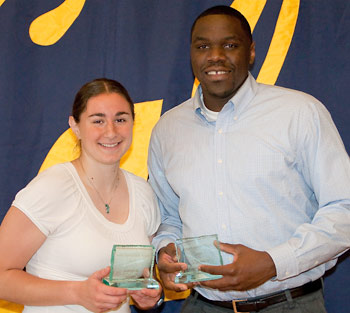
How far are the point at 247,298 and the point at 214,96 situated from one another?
780 millimetres

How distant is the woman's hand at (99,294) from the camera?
147 cm

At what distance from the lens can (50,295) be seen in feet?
5.21

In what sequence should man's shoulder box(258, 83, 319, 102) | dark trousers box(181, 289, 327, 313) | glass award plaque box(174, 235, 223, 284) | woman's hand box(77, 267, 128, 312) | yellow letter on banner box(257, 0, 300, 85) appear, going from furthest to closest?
yellow letter on banner box(257, 0, 300, 85) < man's shoulder box(258, 83, 319, 102) < dark trousers box(181, 289, 327, 313) < glass award plaque box(174, 235, 223, 284) < woman's hand box(77, 267, 128, 312)

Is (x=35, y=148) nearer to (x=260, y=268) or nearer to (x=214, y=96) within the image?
(x=214, y=96)

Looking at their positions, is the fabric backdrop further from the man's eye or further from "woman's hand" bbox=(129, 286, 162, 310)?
"woman's hand" bbox=(129, 286, 162, 310)

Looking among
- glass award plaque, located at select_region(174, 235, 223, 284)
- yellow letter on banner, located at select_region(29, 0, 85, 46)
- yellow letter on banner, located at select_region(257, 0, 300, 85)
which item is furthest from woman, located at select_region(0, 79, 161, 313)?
yellow letter on banner, located at select_region(257, 0, 300, 85)

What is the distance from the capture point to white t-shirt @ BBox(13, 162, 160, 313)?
1.66 m

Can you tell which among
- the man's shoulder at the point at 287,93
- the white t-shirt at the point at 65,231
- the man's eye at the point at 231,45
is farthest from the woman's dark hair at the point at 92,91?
the man's shoulder at the point at 287,93

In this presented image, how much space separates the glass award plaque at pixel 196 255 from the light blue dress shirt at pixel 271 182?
0.64 feet

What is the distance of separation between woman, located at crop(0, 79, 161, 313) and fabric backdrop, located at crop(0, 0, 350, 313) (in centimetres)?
56

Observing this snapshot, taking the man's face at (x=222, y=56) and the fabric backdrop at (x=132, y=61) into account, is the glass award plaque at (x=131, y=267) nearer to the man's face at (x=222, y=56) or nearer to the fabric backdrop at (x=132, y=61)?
the man's face at (x=222, y=56)

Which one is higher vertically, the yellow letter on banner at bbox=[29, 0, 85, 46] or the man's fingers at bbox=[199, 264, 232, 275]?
the yellow letter on banner at bbox=[29, 0, 85, 46]

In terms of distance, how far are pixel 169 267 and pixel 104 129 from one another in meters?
0.57

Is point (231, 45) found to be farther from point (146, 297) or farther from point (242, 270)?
point (146, 297)
